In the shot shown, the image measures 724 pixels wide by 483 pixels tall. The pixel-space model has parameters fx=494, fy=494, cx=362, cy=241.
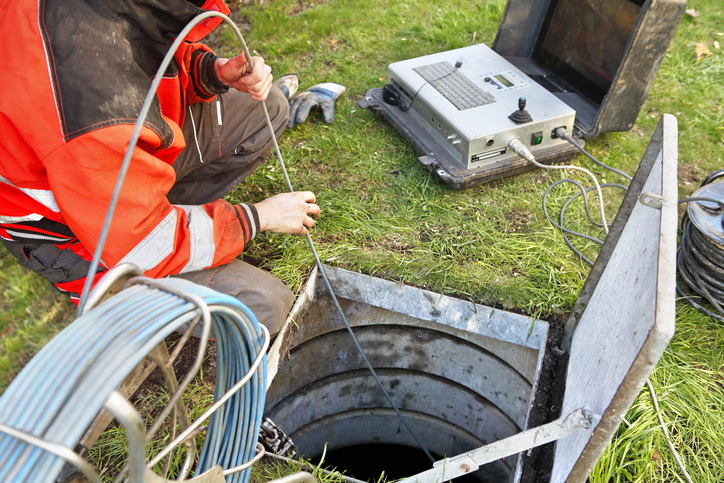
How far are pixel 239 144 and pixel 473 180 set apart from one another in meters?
1.28

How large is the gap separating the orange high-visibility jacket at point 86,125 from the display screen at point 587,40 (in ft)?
7.63

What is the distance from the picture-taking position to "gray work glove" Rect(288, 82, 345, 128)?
10.5ft

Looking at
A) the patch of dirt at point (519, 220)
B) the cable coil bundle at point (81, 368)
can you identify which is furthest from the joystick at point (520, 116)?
the cable coil bundle at point (81, 368)

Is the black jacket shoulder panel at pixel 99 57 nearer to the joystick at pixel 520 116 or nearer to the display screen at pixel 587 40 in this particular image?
the joystick at pixel 520 116

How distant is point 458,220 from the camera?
2.70 meters

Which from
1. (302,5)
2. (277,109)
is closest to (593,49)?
(277,109)

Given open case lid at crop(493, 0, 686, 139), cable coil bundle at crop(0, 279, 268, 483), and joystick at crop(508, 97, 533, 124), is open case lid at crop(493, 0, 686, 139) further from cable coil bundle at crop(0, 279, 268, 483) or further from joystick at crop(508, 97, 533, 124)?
cable coil bundle at crop(0, 279, 268, 483)

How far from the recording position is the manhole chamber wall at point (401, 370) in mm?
2375

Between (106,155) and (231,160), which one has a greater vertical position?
(106,155)

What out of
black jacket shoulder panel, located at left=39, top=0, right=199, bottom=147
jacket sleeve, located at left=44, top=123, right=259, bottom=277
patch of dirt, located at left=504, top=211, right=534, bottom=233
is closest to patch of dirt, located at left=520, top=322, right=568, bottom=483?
patch of dirt, located at left=504, top=211, right=534, bottom=233

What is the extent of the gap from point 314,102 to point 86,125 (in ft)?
6.42

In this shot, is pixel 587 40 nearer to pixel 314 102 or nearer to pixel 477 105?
pixel 477 105

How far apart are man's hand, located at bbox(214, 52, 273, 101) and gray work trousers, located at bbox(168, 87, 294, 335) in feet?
0.86

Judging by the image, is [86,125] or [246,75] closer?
[86,125]
